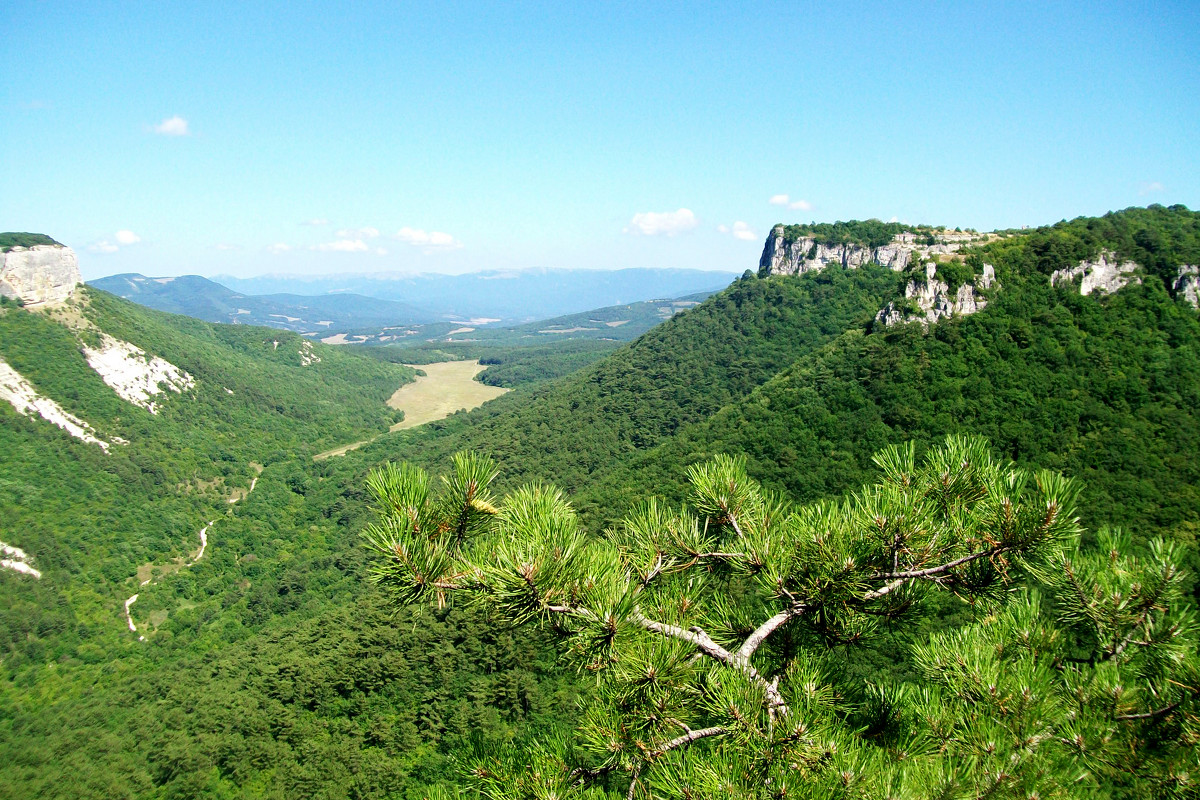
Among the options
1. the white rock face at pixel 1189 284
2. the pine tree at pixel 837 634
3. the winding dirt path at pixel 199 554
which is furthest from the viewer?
the winding dirt path at pixel 199 554

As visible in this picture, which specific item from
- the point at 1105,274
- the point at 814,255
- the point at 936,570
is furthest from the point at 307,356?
the point at 936,570

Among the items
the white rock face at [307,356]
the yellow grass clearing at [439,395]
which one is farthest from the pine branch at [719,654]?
the white rock face at [307,356]

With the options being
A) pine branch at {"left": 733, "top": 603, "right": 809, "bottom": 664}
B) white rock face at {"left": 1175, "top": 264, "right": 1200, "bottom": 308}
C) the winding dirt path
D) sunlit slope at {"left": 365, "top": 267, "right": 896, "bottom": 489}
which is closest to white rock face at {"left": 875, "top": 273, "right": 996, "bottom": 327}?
white rock face at {"left": 1175, "top": 264, "right": 1200, "bottom": 308}

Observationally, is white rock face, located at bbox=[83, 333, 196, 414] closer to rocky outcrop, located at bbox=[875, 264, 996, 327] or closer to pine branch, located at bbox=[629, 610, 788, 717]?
rocky outcrop, located at bbox=[875, 264, 996, 327]

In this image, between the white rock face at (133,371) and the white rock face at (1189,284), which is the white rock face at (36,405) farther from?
the white rock face at (1189,284)

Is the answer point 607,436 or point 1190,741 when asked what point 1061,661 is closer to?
point 1190,741
